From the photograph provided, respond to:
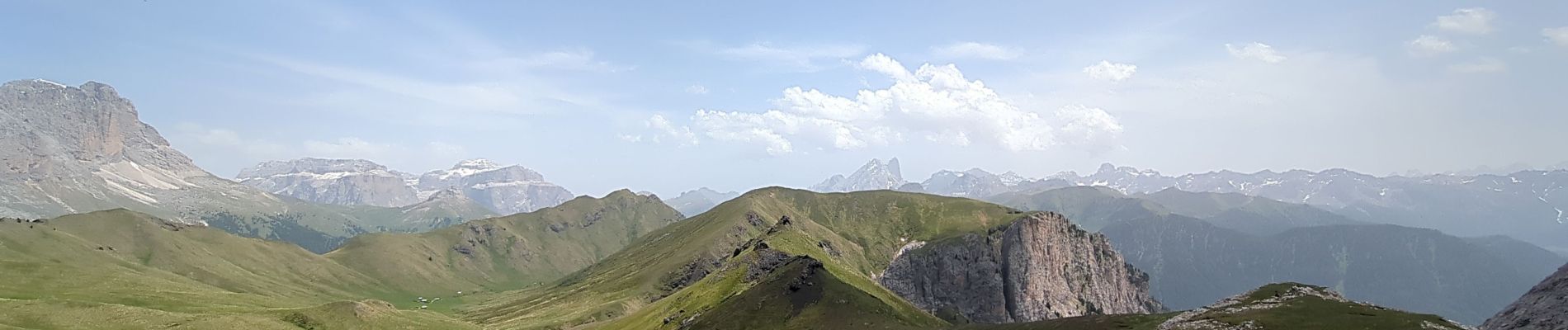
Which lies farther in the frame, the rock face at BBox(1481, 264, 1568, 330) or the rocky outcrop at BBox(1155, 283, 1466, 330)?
the rocky outcrop at BBox(1155, 283, 1466, 330)

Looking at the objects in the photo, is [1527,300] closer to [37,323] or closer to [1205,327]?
[1205,327]

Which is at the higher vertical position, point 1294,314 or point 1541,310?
point 1541,310

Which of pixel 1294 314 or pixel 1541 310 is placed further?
pixel 1294 314

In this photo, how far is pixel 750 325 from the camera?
147m

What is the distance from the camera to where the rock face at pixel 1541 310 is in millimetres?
64438

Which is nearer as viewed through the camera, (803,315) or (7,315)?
(7,315)

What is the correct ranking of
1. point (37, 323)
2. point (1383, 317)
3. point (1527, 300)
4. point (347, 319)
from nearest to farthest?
1. point (1527, 300)
2. point (1383, 317)
3. point (37, 323)
4. point (347, 319)

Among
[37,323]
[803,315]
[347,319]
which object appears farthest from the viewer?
[347,319]

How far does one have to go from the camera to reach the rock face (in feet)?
211

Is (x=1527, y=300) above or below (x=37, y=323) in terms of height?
above

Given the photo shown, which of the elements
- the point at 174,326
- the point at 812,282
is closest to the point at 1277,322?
the point at 812,282

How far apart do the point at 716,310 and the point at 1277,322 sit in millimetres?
106989

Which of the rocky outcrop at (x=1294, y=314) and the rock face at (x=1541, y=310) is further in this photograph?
the rocky outcrop at (x=1294, y=314)

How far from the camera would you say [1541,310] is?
219 feet
